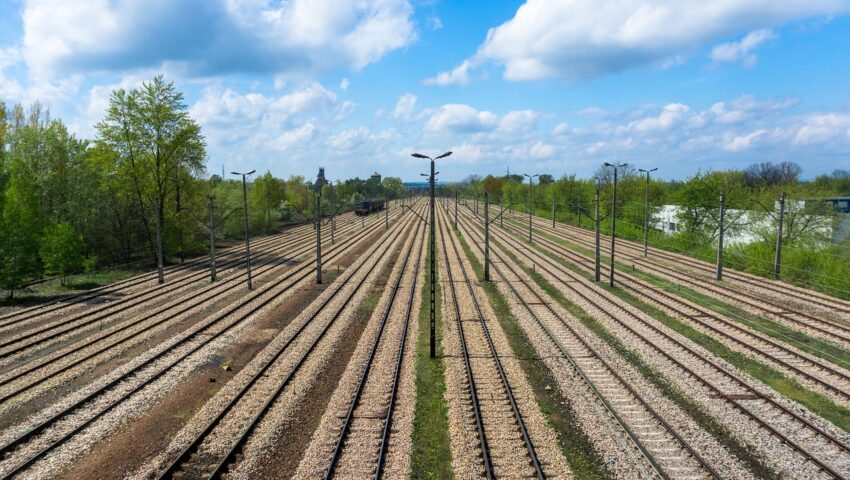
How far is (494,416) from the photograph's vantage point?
1477cm

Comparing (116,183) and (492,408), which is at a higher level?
(116,183)

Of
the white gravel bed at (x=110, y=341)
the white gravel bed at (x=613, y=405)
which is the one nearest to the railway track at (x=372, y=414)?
the white gravel bed at (x=613, y=405)

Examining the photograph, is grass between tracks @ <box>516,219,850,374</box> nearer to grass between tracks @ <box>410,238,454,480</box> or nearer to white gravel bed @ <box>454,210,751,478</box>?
white gravel bed @ <box>454,210,751,478</box>

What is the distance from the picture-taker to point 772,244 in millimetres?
39500

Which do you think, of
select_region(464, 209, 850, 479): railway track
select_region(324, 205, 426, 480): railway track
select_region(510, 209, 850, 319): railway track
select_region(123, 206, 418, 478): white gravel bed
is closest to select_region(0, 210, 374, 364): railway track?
select_region(123, 206, 418, 478): white gravel bed

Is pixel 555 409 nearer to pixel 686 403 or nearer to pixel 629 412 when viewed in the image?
pixel 629 412

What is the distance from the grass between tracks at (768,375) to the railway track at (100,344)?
2573 centimetres

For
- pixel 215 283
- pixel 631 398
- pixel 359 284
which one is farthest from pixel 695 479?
pixel 215 283

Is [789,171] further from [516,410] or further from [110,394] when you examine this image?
[110,394]

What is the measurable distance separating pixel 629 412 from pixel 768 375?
6.90 metres

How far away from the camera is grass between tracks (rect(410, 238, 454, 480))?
12094mm

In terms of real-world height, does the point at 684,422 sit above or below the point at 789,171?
below

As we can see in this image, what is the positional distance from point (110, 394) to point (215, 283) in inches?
886

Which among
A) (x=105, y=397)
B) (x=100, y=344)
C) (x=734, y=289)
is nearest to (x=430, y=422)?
(x=105, y=397)
